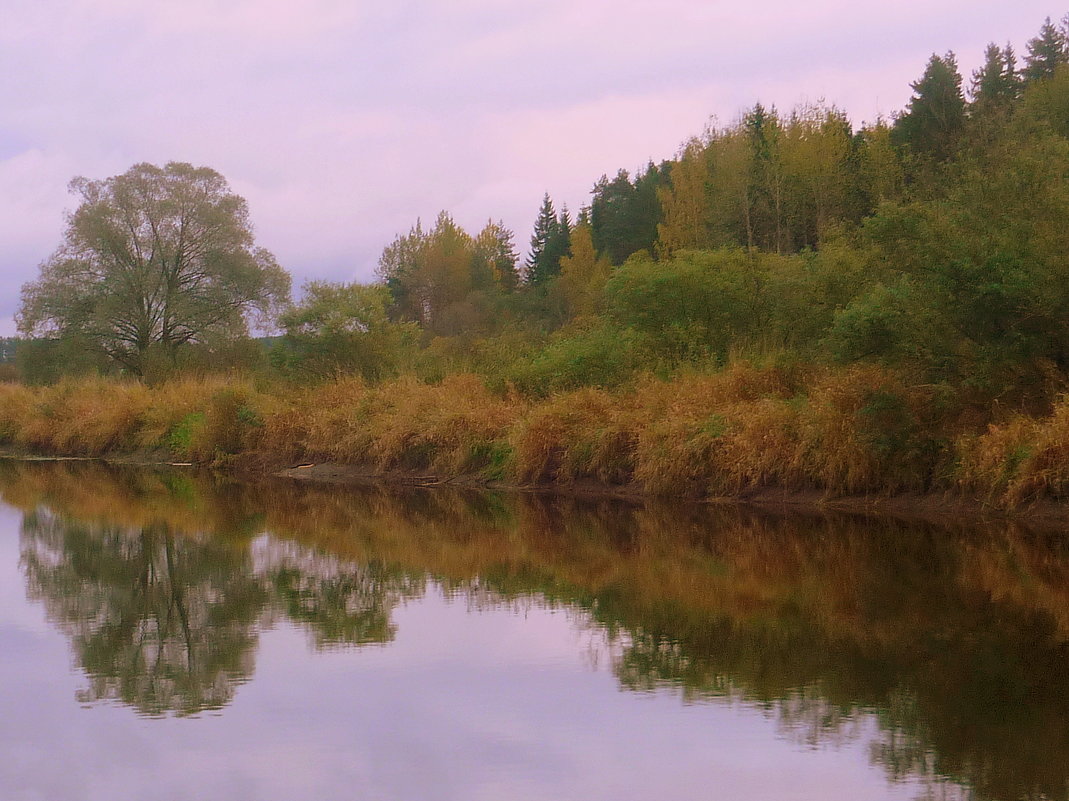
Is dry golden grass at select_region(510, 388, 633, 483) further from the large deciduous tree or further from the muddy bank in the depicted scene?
the large deciduous tree

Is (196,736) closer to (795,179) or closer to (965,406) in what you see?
(965,406)

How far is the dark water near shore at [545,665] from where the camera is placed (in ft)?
20.0

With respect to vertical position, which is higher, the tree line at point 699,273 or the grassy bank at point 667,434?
the tree line at point 699,273

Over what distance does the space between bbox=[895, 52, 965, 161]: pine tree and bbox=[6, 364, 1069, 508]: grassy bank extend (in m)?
34.7

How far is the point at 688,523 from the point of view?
16516 millimetres

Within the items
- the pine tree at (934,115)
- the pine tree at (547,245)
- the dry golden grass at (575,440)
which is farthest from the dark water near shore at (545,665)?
the pine tree at (547,245)

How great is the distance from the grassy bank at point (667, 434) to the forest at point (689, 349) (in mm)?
50

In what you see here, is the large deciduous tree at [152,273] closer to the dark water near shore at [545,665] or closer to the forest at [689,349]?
the forest at [689,349]

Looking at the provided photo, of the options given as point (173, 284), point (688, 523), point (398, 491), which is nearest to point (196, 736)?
point (688, 523)

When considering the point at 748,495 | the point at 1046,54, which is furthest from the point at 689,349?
the point at 1046,54

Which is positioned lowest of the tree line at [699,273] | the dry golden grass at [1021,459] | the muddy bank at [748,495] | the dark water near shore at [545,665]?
the muddy bank at [748,495]

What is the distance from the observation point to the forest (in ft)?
53.6

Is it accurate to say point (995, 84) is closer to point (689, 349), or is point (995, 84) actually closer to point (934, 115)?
point (934, 115)

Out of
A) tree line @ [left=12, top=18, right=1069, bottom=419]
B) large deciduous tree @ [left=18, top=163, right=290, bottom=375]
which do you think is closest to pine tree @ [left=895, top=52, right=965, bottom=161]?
tree line @ [left=12, top=18, right=1069, bottom=419]
